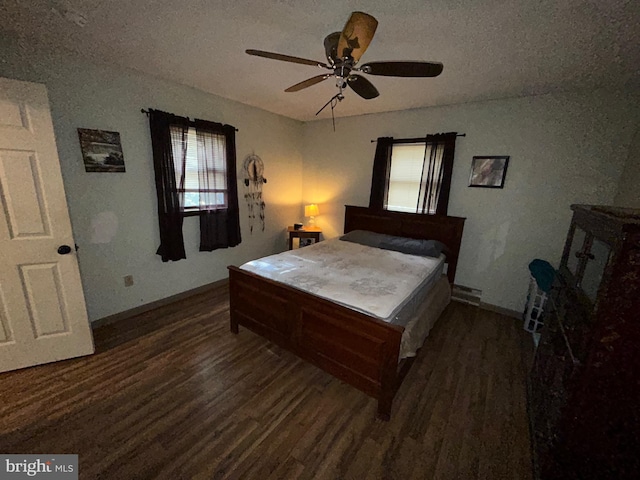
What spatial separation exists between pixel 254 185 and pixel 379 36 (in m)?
2.61

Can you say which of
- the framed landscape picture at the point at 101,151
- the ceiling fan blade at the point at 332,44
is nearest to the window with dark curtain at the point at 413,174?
the ceiling fan blade at the point at 332,44

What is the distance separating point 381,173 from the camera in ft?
12.0

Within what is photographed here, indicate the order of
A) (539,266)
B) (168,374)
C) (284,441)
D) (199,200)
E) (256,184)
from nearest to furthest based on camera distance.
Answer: (284,441) → (168,374) → (539,266) → (199,200) → (256,184)

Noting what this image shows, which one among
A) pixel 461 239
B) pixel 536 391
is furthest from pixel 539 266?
pixel 536 391

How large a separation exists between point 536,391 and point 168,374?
2.67m

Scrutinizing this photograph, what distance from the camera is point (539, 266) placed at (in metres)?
2.63

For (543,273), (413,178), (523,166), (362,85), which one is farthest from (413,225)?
(362,85)

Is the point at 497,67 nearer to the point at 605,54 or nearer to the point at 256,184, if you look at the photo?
the point at 605,54

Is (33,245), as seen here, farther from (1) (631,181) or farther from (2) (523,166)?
(1) (631,181)

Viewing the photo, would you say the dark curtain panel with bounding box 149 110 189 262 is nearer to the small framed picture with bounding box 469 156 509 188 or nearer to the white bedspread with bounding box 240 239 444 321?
the white bedspread with bounding box 240 239 444 321

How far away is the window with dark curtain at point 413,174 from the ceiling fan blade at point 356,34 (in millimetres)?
2160

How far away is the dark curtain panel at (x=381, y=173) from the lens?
11.7ft

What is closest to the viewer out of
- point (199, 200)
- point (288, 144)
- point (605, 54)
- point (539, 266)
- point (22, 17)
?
point (22, 17)

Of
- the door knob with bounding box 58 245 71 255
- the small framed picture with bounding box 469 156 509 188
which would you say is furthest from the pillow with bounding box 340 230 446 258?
the door knob with bounding box 58 245 71 255
